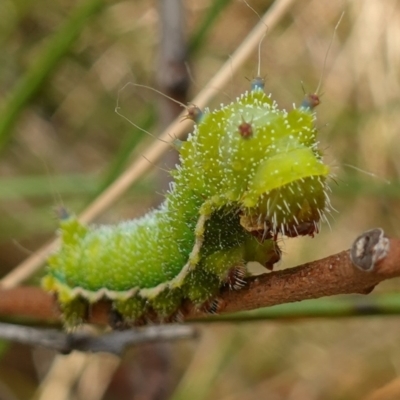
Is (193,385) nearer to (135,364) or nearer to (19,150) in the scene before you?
(135,364)

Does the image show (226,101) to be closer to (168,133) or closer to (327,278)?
(168,133)

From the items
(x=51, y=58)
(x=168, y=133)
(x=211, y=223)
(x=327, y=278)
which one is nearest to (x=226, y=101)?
(x=51, y=58)

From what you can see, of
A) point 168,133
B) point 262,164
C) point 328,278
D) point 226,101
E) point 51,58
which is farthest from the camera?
point 226,101

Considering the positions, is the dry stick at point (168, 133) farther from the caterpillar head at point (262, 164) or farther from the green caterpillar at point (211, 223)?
the caterpillar head at point (262, 164)

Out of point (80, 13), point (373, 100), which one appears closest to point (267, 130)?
point (80, 13)

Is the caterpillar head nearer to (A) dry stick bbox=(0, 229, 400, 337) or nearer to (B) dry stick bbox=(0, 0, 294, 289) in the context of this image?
(A) dry stick bbox=(0, 229, 400, 337)

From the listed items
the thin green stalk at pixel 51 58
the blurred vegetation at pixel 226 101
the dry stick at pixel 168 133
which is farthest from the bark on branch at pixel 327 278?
the blurred vegetation at pixel 226 101

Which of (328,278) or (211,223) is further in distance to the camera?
(211,223)

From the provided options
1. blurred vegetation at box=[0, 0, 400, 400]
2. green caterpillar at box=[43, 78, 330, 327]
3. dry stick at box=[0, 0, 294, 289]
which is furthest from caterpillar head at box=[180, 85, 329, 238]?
blurred vegetation at box=[0, 0, 400, 400]
